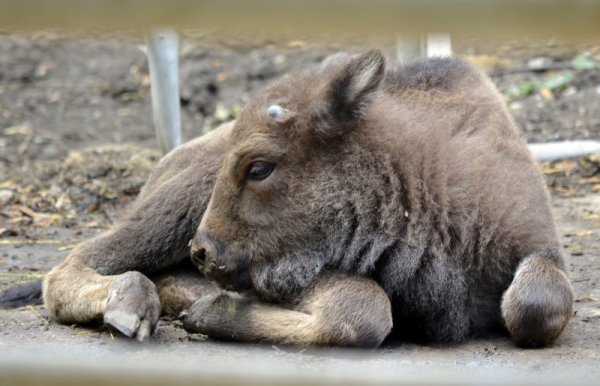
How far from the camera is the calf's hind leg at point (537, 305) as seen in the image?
4531 millimetres

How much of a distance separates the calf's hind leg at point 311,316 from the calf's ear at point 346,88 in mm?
723

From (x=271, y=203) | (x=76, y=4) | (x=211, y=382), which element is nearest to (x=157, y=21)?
(x=76, y=4)

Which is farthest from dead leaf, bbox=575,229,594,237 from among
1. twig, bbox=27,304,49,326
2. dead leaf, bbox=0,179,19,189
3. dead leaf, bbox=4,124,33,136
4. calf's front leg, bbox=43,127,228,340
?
dead leaf, bbox=4,124,33,136

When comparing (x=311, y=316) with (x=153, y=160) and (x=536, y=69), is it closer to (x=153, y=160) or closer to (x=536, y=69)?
(x=153, y=160)

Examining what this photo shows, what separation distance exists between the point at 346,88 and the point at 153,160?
5029mm

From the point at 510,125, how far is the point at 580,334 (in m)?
1.14

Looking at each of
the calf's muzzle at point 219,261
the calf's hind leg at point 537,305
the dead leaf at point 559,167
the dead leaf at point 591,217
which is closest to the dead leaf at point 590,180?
the dead leaf at point 559,167

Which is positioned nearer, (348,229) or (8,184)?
(348,229)

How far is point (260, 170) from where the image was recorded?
15.9 ft

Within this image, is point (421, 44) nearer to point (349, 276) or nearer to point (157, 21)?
point (349, 276)

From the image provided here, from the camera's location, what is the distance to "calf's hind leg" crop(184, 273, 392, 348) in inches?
180

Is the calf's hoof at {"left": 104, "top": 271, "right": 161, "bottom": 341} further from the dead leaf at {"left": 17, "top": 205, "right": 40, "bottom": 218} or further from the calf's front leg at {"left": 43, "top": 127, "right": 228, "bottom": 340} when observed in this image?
the dead leaf at {"left": 17, "top": 205, "right": 40, "bottom": 218}

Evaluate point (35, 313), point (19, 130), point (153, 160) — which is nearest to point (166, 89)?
point (153, 160)

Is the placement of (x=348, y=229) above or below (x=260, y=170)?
below
